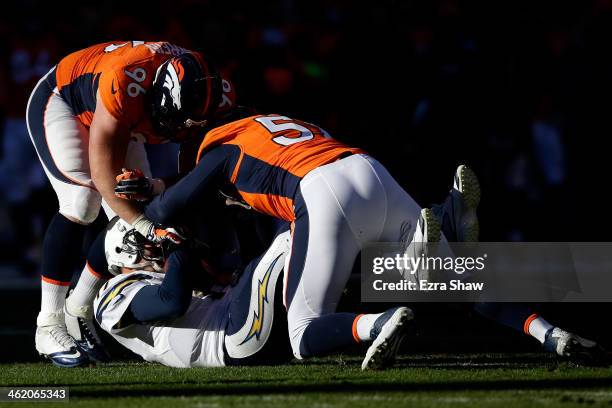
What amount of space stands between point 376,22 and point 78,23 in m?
2.88

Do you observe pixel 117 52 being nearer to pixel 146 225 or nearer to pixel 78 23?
pixel 146 225

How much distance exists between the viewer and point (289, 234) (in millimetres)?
4977

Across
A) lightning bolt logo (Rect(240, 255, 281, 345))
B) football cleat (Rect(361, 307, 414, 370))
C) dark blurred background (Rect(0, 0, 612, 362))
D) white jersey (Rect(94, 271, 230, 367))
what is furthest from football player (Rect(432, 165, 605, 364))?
dark blurred background (Rect(0, 0, 612, 362))

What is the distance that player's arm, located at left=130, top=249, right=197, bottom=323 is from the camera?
4.84 meters

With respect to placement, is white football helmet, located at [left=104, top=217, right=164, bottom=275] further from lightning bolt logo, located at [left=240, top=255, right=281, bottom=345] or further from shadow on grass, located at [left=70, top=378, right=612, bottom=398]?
shadow on grass, located at [left=70, top=378, right=612, bottom=398]

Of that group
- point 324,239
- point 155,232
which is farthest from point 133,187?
point 324,239

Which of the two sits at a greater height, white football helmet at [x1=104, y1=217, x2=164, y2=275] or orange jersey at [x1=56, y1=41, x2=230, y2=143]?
orange jersey at [x1=56, y1=41, x2=230, y2=143]

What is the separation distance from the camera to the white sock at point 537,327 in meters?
4.56

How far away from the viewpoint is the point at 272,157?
15.7 feet

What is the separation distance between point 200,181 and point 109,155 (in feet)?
2.02

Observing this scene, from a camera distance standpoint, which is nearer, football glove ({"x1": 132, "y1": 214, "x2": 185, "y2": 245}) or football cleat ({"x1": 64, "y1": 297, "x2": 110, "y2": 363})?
football glove ({"x1": 132, "y1": 214, "x2": 185, "y2": 245})

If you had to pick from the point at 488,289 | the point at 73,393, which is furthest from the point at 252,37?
the point at 73,393

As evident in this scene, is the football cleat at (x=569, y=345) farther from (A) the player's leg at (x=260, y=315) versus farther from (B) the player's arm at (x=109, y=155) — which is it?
(B) the player's arm at (x=109, y=155)

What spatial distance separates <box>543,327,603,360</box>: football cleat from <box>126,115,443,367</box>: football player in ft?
1.90
